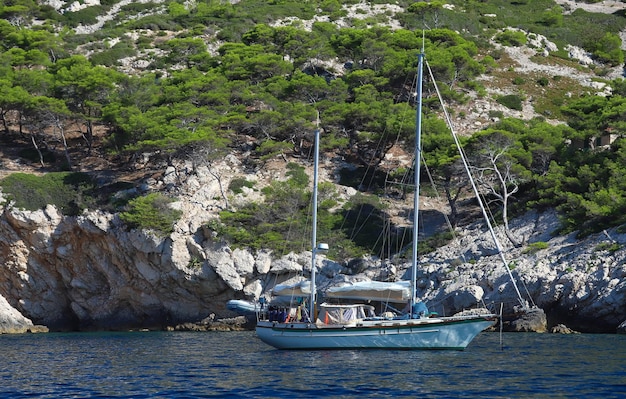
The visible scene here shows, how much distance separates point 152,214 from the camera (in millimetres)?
43594

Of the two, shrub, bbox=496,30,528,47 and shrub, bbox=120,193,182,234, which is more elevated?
shrub, bbox=496,30,528,47

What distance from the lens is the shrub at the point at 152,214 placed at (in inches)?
1707

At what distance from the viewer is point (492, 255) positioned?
132 feet

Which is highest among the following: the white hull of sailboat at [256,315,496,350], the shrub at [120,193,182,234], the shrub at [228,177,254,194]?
the shrub at [228,177,254,194]

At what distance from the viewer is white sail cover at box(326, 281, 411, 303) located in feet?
95.3

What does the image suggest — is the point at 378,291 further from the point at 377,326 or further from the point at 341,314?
the point at 377,326

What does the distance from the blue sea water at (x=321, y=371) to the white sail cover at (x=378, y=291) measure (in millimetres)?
2211

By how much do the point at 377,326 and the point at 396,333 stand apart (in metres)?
0.69

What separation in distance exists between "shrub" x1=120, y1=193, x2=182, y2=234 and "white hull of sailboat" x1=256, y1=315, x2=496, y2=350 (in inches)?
637

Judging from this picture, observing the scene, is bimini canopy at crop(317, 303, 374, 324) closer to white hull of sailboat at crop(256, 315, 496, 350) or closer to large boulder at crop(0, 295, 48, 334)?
white hull of sailboat at crop(256, 315, 496, 350)

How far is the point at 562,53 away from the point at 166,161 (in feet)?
136

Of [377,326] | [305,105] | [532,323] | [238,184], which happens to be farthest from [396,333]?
[305,105]

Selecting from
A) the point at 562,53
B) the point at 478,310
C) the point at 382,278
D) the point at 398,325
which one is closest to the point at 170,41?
the point at 562,53

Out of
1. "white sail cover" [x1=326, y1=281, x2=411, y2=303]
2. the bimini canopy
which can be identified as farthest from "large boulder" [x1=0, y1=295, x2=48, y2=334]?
the bimini canopy
